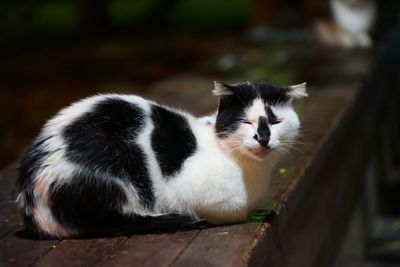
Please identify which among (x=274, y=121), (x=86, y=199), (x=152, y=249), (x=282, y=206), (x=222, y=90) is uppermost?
(x=222, y=90)

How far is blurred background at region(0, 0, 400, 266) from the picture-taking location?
6.64 meters

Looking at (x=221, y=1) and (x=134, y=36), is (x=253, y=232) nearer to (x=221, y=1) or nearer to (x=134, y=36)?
(x=134, y=36)

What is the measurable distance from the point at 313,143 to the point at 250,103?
1468 millimetres

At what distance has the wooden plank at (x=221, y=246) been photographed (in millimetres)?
2527

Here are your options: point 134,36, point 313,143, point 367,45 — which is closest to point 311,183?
point 313,143

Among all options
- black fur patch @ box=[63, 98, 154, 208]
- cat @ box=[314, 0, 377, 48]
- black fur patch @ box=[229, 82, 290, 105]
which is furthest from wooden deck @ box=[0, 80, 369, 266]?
cat @ box=[314, 0, 377, 48]

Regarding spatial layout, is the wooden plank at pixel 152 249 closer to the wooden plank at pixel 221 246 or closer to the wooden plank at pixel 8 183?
the wooden plank at pixel 221 246

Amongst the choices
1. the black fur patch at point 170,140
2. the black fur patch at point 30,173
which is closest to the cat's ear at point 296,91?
the black fur patch at point 170,140

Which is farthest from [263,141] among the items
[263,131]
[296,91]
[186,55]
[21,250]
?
[186,55]

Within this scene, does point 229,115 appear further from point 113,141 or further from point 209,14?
point 209,14

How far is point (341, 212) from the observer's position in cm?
503

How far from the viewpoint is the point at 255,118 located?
9.00 feet

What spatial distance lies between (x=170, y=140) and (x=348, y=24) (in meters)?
6.04

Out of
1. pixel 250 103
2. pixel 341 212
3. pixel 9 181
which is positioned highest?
pixel 250 103
